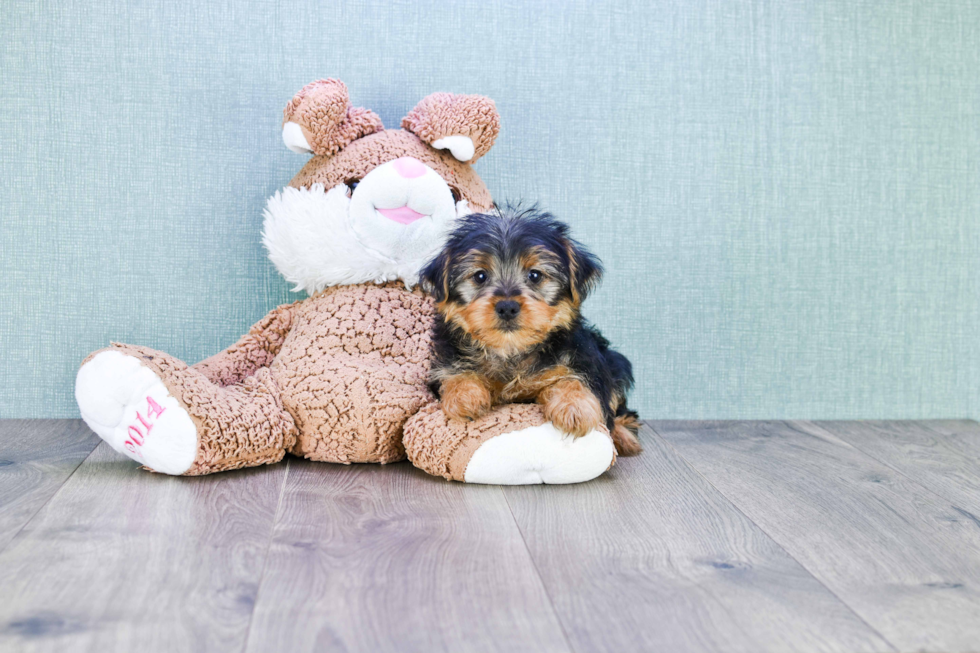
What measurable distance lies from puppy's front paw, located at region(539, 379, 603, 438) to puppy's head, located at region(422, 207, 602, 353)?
0.51 feet

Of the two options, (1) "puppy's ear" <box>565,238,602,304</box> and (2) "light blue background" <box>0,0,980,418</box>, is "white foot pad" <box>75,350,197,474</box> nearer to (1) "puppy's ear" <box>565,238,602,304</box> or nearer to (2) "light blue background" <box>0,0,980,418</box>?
(2) "light blue background" <box>0,0,980,418</box>

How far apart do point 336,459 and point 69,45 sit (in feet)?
5.57

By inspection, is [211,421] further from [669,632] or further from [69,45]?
[69,45]

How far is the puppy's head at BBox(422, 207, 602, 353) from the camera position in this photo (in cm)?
198

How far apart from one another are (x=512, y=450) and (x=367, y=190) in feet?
2.92

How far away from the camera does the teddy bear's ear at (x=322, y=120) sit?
2.43 meters

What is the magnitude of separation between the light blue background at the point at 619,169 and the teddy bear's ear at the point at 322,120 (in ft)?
1.17

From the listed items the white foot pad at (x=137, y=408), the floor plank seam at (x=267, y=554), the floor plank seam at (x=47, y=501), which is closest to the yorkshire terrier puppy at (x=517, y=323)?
the floor plank seam at (x=267, y=554)

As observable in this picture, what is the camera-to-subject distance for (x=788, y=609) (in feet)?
4.63

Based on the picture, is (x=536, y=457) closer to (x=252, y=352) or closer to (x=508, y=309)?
(x=508, y=309)

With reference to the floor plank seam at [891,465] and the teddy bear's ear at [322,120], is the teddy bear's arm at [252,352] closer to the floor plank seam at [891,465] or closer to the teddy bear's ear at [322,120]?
the teddy bear's ear at [322,120]

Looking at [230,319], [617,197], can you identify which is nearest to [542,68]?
[617,197]

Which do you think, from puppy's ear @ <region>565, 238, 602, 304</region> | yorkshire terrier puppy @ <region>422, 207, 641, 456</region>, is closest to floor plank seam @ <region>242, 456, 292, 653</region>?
yorkshire terrier puppy @ <region>422, 207, 641, 456</region>

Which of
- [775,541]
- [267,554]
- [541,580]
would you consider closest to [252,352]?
[267,554]
